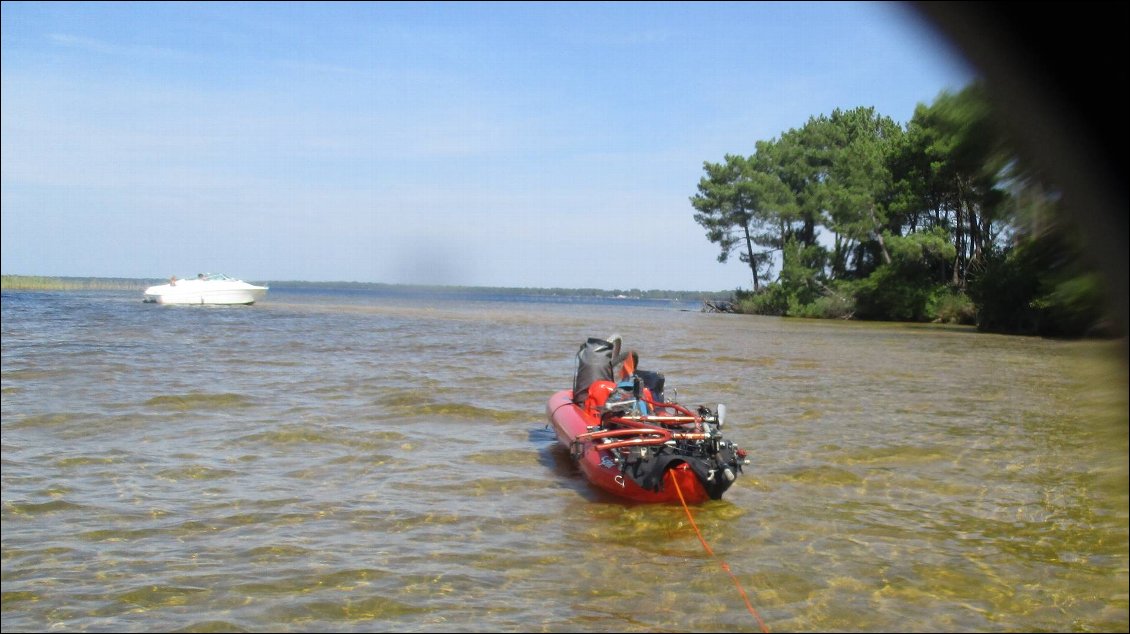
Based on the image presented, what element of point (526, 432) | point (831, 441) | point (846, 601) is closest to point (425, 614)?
point (846, 601)

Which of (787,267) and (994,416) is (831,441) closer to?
(994,416)

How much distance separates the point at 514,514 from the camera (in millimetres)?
8008

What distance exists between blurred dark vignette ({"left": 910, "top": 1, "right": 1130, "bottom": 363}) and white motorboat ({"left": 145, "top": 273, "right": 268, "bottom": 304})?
48.4 m

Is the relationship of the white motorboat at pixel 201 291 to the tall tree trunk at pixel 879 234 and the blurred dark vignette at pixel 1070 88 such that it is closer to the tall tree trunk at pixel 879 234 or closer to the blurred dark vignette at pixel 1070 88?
the tall tree trunk at pixel 879 234

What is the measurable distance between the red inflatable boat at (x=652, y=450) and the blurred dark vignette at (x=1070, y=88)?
6.92 meters

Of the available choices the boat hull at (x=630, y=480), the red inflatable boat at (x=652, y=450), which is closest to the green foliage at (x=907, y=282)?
the red inflatable boat at (x=652, y=450)

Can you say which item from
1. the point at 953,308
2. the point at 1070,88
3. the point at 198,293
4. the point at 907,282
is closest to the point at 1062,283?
the point at 1070,88

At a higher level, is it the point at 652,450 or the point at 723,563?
the point at 652,450

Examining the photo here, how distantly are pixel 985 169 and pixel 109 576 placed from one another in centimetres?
644

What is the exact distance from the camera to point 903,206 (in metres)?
44.0

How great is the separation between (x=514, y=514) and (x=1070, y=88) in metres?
7.30

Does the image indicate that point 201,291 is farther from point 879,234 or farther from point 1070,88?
point 1070,88

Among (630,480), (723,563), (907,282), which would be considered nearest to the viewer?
(723,563)

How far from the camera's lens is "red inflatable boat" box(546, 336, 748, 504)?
8.01 m
